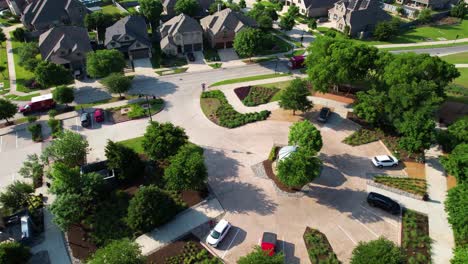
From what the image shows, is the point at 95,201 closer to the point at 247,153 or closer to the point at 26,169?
the point at 26,169

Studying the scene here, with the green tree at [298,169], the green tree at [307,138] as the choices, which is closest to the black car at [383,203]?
the green tree at [298,169]

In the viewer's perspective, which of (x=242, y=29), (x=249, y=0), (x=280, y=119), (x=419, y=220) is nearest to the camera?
(x=419, y=220)

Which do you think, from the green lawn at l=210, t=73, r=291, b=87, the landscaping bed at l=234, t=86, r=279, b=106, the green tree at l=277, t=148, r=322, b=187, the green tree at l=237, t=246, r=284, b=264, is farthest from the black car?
the green lawn at l=210, t=73, r=291, b=87

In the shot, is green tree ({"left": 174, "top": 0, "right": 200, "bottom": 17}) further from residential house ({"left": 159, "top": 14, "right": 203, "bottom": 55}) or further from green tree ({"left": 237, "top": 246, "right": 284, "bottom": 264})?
green tree ({"left": 237, "top": 246, "right": 284, "bottom": 264})

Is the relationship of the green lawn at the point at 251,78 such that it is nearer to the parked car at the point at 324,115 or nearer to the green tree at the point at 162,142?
the parked car at the point at 324,115


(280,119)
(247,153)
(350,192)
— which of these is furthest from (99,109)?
(350,192)

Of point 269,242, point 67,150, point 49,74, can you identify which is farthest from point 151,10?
point 269,242

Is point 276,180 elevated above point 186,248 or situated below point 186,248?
above
